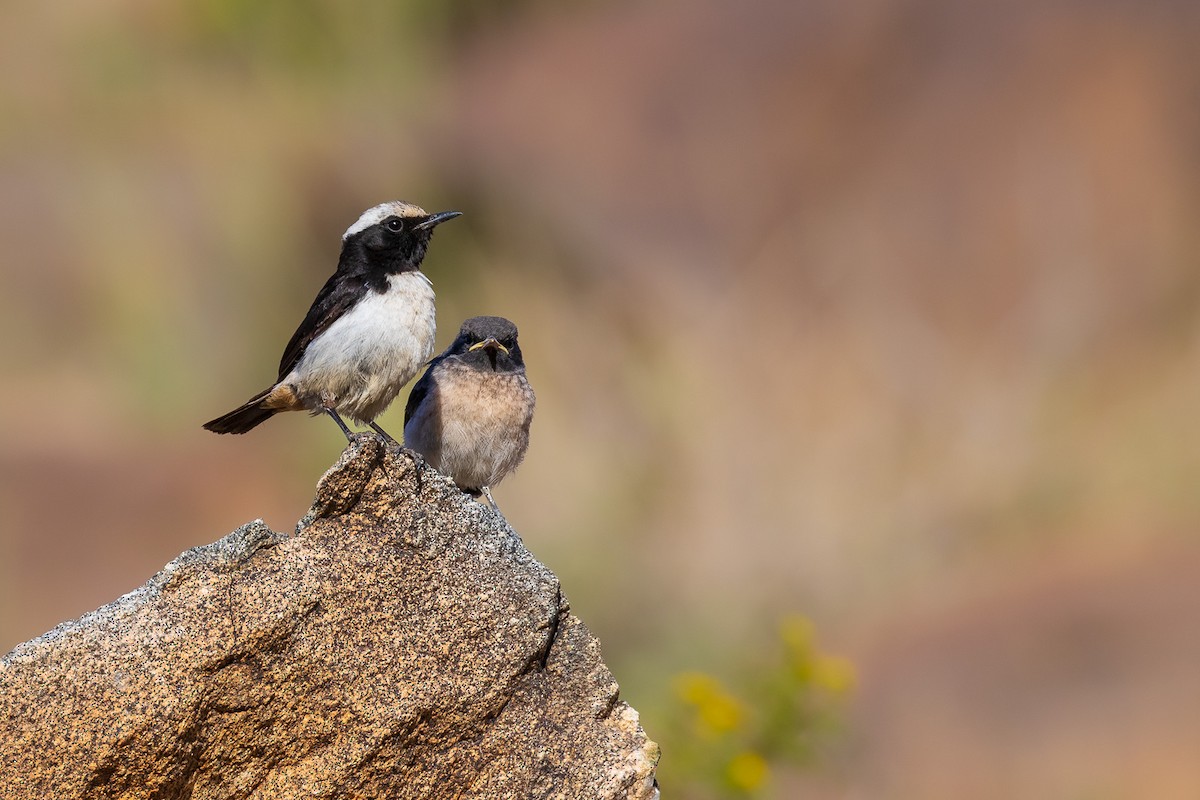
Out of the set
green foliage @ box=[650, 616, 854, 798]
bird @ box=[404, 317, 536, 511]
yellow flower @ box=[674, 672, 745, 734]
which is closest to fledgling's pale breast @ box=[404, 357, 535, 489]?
bird @ box=[404, 317, 536, 511]

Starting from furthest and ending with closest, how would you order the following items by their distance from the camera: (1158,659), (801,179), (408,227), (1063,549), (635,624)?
(801,179) < (635,624) < (1063,549) < (1158,659) < (408,227)

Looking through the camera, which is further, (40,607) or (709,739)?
(40,607)

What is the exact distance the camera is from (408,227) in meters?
6.68

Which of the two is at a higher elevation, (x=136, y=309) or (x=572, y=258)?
(x=572, y=258)

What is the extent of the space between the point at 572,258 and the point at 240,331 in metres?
5.10

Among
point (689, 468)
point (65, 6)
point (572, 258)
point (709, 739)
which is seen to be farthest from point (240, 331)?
point (709, 739)

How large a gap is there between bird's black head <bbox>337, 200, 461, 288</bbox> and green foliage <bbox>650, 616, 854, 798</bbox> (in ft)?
9.03

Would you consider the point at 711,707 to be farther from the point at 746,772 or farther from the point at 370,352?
the point at 370,352

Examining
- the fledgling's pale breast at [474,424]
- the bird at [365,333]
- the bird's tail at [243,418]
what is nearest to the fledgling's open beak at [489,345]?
the fledgling's pale breast at [474,424]

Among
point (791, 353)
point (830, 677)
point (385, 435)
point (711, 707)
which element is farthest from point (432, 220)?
point (791, 353)

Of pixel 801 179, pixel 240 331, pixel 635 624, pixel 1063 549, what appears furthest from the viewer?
pixel 240 331

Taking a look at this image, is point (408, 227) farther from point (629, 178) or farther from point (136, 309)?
point (136, 309)

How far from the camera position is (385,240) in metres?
6.64

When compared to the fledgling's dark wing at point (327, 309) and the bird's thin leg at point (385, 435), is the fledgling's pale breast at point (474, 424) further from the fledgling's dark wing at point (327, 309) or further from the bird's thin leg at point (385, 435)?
the fledgling's dark wing at point (327, 309)
